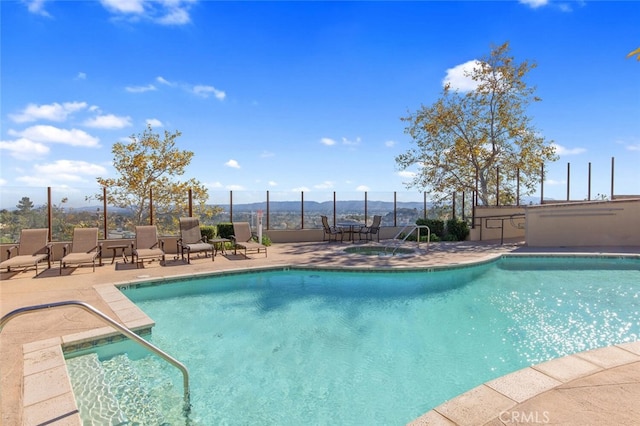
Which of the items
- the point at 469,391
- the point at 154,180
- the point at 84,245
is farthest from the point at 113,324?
the point at 154,180

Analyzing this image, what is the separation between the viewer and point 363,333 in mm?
4883

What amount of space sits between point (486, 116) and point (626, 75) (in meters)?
4.97

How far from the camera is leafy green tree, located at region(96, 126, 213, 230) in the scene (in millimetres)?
11586

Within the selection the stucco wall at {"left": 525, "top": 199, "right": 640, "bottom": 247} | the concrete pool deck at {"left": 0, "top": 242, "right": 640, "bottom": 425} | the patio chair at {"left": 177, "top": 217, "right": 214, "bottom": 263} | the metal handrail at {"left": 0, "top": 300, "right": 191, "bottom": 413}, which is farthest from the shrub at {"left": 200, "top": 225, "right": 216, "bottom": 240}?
the stucco wall at {"left": 525, "top": 199, "right": 640, "bottom": 247}

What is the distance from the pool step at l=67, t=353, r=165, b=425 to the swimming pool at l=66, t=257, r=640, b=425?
22 cm

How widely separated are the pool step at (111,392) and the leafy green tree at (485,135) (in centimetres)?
1438

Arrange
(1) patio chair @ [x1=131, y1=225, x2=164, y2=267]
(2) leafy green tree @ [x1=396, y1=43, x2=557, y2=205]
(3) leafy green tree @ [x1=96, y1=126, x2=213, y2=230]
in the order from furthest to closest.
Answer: (2) leafy green tree @ [x1=396, y1=43, x2=557, y2=205]
(3) leafy green tree @ [x1=96, y1=126, x2=213, y2=230]
(1) patio chair @ [x1=131, y1=225, x2=164, y2=267]

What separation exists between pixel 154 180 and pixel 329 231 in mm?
6556

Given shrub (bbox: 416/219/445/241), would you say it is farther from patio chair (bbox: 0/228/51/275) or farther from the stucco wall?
patio chair (bbox: 0/228/51/275)

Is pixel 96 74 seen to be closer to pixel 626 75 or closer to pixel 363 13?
pixel 363 13

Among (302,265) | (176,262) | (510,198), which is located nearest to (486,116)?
(510,198)

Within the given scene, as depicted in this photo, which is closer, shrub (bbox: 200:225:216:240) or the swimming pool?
the swimming pool

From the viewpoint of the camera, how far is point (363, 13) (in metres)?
8.91

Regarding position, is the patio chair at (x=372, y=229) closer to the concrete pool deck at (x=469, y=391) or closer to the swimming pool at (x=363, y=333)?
the swimming pool at (x=363, y=333)
